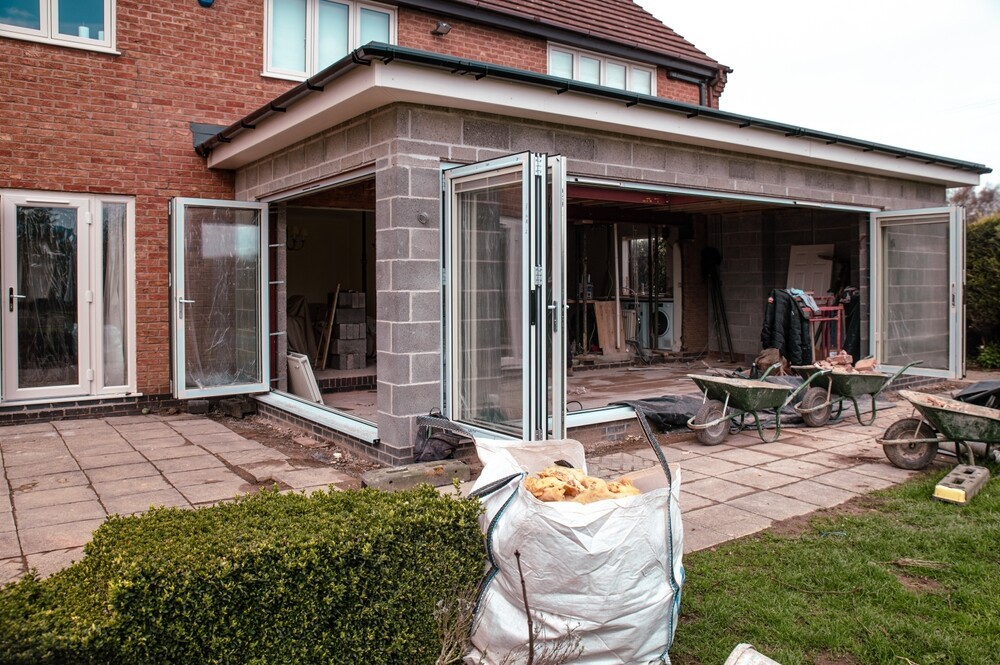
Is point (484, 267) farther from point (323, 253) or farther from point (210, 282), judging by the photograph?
point (323, 253)

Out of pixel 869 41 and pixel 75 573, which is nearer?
pixel 75 573

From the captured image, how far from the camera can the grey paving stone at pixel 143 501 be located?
5.30 m

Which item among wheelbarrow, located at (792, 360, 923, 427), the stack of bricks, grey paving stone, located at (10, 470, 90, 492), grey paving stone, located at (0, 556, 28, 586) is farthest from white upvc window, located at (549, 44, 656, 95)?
grey paving stone, located at (0, 556, 28, 586)

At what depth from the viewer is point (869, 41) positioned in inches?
931

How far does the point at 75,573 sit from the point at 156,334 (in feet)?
23.5

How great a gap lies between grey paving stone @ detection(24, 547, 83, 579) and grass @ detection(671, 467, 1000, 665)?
A: 3312 millimetres

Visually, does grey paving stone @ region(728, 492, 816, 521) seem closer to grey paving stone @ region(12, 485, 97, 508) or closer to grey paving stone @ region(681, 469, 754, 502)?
grey paving stone @ region(681, 469, 754, 502)

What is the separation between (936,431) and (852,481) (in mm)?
897

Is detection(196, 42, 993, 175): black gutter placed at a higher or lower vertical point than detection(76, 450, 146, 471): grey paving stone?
higher

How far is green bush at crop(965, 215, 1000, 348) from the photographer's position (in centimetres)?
1351

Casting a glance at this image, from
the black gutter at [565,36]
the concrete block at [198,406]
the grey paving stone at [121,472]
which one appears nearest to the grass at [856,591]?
the grey paving stone at [121,472]

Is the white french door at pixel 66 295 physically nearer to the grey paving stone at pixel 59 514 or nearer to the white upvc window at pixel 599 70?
the grey paving stone at pixel 59 514

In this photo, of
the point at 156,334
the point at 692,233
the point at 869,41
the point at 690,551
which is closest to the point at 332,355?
the point at 156,334

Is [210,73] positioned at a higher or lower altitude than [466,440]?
higher
